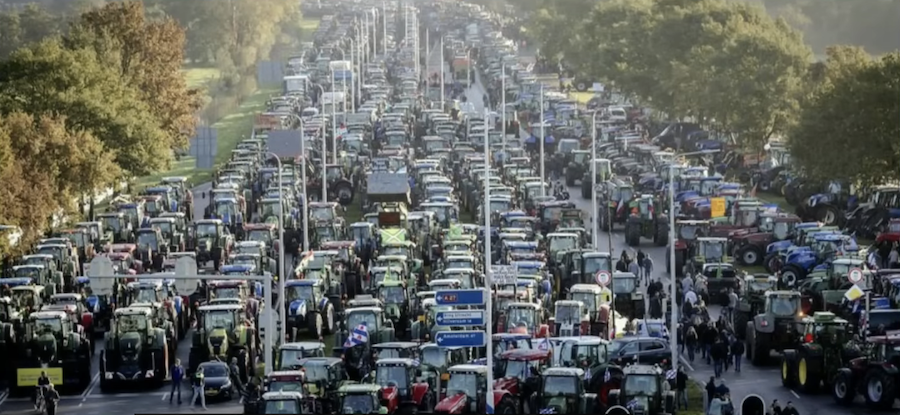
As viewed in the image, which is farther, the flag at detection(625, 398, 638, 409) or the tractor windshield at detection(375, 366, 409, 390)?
the tractor windshield at detection(375, 366, 409, 390)

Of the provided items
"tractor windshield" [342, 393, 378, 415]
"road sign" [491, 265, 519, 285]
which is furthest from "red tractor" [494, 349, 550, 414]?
"tractor windshield" [342, 393, 378, 415]

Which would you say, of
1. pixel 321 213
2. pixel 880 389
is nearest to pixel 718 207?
pixel 321 213

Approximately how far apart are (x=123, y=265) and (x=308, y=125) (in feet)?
165

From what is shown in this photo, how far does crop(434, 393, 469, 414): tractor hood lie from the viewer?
4977 cm

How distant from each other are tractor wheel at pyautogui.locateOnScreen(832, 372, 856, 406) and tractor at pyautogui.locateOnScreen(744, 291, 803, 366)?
599 centimetres

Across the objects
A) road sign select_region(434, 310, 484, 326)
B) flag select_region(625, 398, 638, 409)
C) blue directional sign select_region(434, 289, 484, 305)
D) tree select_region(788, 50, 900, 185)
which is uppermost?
tree select_region(788, 50, 900, 185)

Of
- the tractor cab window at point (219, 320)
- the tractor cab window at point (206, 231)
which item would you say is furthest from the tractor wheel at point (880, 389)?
the tractor cab window at point (206, 231)

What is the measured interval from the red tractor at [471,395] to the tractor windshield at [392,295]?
1374 cm

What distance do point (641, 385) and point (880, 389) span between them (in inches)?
230

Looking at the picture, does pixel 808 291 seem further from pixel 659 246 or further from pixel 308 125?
pixel 308 125

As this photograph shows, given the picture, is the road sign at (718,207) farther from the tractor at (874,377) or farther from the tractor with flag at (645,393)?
the tractor with flag at (645,393)

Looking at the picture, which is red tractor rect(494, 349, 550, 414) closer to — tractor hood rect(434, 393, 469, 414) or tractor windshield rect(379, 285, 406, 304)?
tractor hood rect(434, 393, 469, 414)

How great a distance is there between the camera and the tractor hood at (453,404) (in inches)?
1960

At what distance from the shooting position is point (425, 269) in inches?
3068
